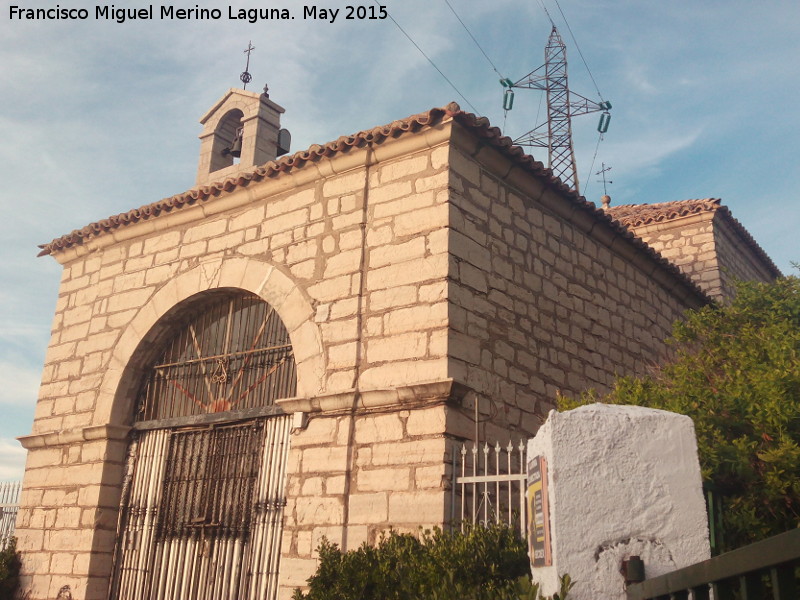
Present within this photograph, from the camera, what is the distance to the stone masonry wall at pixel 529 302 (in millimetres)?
6754

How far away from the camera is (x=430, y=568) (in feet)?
16.4

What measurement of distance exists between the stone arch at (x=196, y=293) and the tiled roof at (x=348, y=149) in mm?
805

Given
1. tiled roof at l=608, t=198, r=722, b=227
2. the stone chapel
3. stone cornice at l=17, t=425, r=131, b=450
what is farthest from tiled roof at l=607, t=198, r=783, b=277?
stone cornice at l=17, t=425, r=131, b=450

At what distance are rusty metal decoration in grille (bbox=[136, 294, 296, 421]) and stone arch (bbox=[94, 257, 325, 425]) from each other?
0.24 metres

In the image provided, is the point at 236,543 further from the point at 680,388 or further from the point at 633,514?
the point at 633,514

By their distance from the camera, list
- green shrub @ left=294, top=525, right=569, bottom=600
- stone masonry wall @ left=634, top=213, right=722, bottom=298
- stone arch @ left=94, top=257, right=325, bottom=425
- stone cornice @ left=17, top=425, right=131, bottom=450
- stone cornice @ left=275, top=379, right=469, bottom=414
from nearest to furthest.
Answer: green shrub @ left=294, top=525, right=569, bottom=600 < stone cornice @ left=275, top=379, right=469, bottom=414 < stone arch @ left=94, top=257, right=325, bottom=425 < stone cornice @ left=17, top=425, right=131, bottom=450 < stone masonry wall @ left=634, top=213, right=722, bottom=298

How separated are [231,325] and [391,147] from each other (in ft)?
8.57

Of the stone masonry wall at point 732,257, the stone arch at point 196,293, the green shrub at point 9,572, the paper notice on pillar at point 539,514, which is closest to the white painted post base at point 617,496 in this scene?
the paper notice on pillar at point 539,514

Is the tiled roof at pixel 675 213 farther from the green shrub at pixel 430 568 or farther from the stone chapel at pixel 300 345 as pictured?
the green shrub at pixel 430 568

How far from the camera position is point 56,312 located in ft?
32.8

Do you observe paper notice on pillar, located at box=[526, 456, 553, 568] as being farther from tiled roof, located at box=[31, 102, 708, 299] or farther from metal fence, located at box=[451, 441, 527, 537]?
tiled roof, located at box=[31, 102, 708, 299]

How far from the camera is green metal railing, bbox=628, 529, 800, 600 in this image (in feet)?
4.36

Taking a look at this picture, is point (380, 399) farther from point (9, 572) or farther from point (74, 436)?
point (9, 572)

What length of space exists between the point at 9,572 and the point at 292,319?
4.45 m
